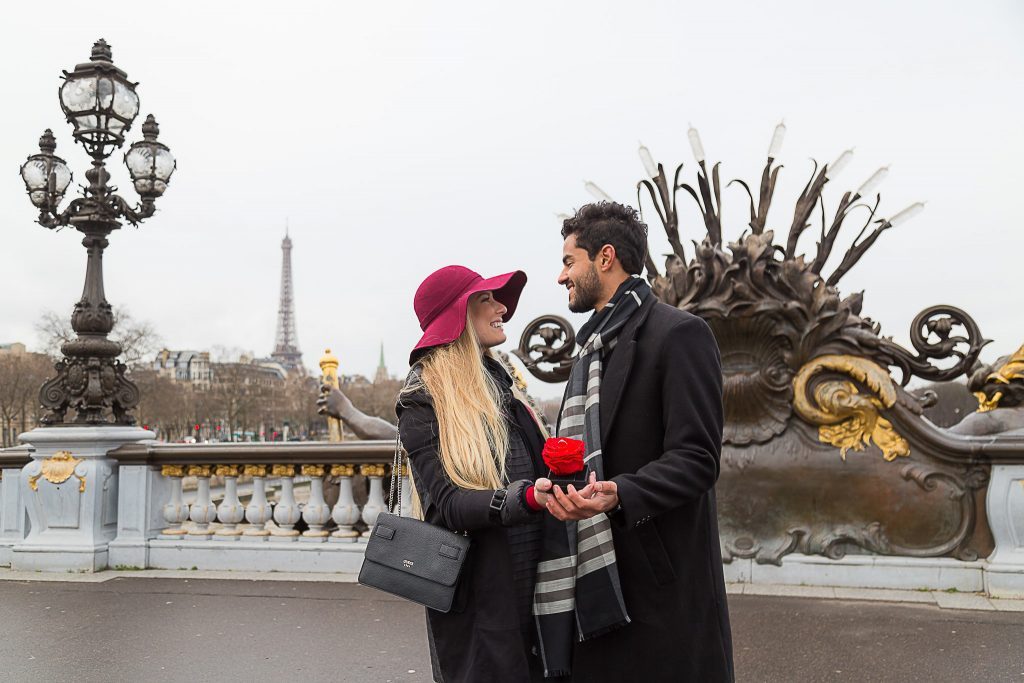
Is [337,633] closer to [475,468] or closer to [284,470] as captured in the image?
[284,470]

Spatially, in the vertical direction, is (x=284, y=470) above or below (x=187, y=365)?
below

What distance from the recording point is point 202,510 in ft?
24.8

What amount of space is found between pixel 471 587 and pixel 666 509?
0.60 metres

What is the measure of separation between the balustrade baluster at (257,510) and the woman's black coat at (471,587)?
519 centimetres

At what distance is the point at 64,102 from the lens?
805 centimetres

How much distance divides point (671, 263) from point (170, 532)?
4.85 metres

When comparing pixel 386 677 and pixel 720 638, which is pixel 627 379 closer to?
pixel 720 638

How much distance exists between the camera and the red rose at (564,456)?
87.4 inches

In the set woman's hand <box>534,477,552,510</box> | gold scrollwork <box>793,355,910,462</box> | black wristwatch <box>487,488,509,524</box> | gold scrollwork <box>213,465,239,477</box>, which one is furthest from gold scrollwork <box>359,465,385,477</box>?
woman's hand <box>534,477,552,510</box>

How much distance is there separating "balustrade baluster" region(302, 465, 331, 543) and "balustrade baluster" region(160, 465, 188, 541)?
114 cm

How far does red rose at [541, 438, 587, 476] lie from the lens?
7.29ft

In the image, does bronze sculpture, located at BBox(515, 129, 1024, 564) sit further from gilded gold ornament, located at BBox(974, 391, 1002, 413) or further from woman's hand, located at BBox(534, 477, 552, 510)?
woman's hand, located at BBox(534, 477, 552, 510)

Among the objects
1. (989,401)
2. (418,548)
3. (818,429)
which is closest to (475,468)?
(418,548)

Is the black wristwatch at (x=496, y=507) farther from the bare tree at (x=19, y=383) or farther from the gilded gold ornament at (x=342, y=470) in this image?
the bare tree at (x=19, y=383)
